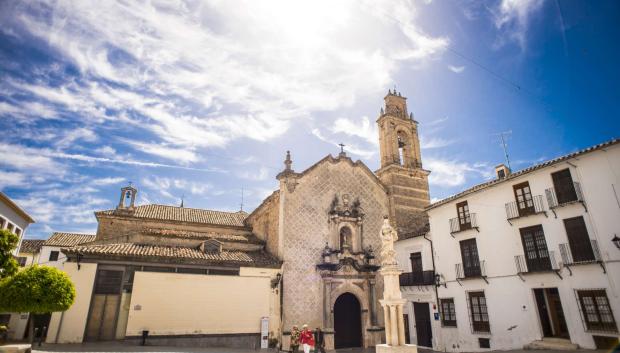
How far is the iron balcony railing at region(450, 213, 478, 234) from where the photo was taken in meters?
18.2

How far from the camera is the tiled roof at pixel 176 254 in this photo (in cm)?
1569

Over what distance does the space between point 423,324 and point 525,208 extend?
929 centimetres

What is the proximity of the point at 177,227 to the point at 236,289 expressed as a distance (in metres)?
7.95

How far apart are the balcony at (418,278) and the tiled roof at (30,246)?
1345 inches

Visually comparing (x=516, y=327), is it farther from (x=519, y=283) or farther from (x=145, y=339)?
(x=145, y=339)

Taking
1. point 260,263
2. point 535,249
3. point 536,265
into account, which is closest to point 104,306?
point 260,263

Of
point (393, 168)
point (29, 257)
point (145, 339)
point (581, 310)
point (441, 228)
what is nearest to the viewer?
point (581, 310)

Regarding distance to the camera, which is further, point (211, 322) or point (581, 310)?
point (211, 322)

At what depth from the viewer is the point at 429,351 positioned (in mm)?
18797

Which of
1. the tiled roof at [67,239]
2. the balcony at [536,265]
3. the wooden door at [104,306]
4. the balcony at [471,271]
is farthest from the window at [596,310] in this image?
the tiled roof at [67,239]

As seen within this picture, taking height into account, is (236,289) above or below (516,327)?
above

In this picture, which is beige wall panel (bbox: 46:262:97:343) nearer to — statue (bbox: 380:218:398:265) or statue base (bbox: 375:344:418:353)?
statue base (bbox: 375:344:418:353)

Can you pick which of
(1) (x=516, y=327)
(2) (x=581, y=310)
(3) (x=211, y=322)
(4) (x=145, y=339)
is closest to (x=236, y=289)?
(3) (x=211, y=322)

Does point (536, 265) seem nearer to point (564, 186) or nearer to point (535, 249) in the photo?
point (535, 249)
